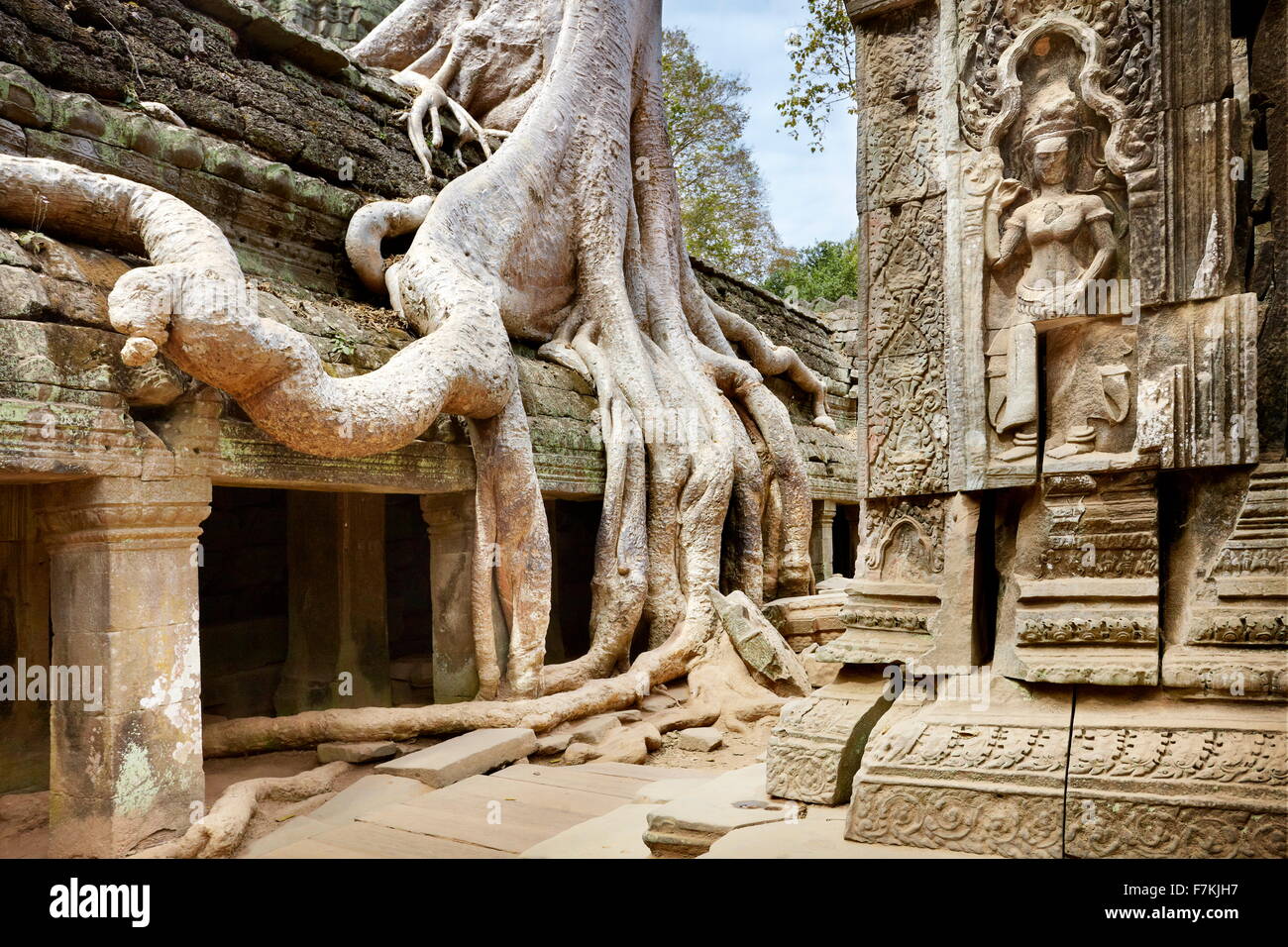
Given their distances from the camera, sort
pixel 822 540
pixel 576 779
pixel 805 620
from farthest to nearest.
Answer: pixel 822 540 → pixel 805 620 → pixel 576 779

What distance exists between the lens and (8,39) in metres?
4.47

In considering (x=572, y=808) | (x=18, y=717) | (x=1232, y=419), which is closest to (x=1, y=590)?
(x=18, y=717)

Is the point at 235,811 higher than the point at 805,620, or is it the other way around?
the point at 805,620

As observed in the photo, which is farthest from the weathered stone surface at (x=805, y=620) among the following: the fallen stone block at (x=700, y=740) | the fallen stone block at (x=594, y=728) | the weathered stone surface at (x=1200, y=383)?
the weathered stone surface at (x=1200, y=383)

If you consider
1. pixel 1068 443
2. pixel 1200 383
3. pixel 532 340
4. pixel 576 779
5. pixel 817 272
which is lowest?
pixel 576 779

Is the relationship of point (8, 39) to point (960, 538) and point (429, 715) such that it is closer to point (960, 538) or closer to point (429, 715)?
point (429, 715)

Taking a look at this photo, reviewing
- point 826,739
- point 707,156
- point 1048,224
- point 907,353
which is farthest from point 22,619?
point 707,156

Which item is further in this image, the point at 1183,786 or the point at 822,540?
→ the point at 822,540

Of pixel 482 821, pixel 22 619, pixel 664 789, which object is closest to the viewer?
pixel 482 821

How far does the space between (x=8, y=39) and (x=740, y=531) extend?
544 centimetres

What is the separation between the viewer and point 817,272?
20.9 meters

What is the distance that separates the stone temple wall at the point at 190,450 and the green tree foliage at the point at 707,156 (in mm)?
10891

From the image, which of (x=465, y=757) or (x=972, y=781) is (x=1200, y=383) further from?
(x=465, y=757)

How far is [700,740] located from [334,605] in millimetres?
2689
